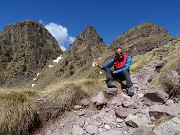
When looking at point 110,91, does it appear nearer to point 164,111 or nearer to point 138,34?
point 164,111

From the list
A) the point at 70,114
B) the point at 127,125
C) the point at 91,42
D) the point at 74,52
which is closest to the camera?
the point at 127,125

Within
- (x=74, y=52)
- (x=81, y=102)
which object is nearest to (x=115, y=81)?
(x=81, y=102)

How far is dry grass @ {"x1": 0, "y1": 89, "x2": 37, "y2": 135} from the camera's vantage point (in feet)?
24.8

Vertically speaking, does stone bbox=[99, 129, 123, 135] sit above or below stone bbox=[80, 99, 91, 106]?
below

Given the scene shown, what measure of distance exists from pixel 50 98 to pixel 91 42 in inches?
7401

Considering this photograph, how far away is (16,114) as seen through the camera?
7.75m

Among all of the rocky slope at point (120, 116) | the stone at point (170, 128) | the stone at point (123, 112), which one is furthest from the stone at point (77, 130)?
the stone at point (170, 128)

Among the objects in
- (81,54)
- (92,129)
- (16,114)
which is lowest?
(92,129)

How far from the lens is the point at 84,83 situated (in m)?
10.6

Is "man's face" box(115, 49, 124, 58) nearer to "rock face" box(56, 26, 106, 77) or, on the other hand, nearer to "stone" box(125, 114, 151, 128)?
"stone" box(125, 114, 151, 128)

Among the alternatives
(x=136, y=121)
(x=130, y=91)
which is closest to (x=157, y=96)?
(x=130, y=91)

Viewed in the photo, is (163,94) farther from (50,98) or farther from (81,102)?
(50,98)

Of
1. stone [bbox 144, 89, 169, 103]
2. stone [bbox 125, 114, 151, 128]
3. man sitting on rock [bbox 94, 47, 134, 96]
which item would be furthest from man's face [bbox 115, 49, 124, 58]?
stone [bbox 125, 114, 151, 128]

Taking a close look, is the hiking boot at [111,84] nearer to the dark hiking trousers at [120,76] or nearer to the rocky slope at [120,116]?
the dark hiking trousers at [120,76]
